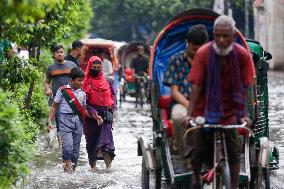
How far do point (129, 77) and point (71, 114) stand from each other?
15119 mm

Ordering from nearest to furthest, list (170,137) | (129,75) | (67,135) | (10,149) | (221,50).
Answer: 1. (221,50)
2. (10,149)
3. (170,137)
4. (67,135)
5. (129,75)

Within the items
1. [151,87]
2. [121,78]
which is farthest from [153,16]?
[151,87]

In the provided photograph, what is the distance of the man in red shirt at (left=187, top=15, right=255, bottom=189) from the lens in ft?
26.8

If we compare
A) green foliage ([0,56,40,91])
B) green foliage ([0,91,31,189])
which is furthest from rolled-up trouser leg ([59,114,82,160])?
green foliage ([0,91,31,189])

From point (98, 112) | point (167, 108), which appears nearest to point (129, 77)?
point (98, 112)

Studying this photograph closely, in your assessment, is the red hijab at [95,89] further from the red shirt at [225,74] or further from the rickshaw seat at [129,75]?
the rickshaw seat at [129,75]

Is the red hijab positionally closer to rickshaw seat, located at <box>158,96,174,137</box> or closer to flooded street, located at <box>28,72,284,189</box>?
flooded street, located at <box>28,72,284,189</box>

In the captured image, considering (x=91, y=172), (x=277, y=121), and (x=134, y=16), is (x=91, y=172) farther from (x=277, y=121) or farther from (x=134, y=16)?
(x=134, y=16)

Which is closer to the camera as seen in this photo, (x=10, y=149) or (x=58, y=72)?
(x=10, y=149)

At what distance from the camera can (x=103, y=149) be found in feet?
45.3

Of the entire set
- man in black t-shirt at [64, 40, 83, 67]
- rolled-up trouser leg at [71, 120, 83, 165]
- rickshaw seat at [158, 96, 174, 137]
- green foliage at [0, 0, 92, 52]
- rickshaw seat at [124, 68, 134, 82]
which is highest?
green foliage at [0, 0, 92, 52]

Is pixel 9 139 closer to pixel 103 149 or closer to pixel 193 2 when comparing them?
pixel 103 149

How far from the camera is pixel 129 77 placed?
28.5 m

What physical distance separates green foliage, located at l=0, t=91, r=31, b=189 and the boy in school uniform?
4.20m
